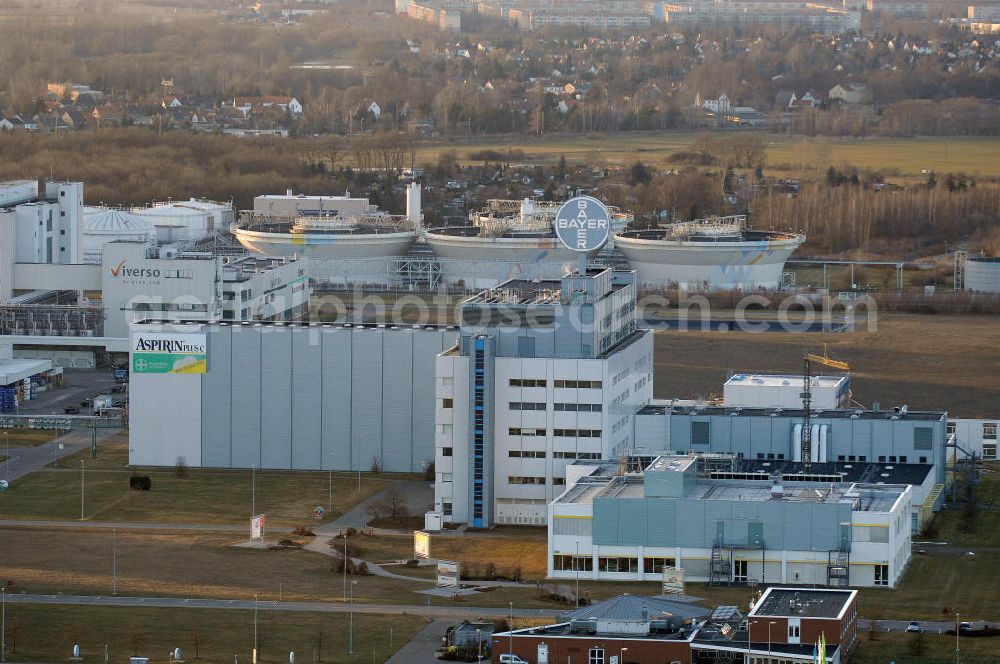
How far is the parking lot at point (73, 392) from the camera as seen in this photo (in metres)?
60.3

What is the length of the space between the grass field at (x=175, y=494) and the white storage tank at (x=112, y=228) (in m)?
33.9

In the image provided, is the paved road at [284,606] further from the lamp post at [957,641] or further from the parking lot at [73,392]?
the parking lot at [73,392]

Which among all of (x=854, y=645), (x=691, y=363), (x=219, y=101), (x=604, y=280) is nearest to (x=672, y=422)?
(x=604, y=280)

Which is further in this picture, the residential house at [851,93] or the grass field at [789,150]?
the residential house at [851,93]

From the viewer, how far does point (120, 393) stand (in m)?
62.6

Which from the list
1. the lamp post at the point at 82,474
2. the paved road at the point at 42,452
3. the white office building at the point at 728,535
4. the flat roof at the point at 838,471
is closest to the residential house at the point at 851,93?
the paved road at the point at 42,452

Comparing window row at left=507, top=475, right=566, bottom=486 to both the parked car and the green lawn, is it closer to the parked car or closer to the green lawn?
the green lawn

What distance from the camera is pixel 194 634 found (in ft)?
120

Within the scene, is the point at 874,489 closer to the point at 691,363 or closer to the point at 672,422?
the point at 672,422

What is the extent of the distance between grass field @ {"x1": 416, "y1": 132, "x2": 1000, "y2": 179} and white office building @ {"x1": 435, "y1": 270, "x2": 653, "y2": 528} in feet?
251

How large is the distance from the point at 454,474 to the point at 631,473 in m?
4.05

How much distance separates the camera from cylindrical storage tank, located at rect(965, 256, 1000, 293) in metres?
84.7

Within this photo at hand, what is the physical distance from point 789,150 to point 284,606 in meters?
99.6

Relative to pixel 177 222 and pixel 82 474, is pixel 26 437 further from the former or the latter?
pixel 177 222
